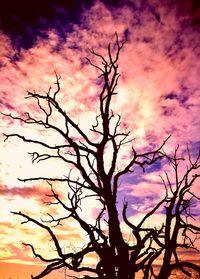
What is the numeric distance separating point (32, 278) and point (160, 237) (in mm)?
3724

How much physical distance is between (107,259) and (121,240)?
0.64 meters

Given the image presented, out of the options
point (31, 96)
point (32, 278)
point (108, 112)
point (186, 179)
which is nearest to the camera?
point (32, 278)

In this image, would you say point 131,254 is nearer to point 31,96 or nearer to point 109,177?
point 109,177

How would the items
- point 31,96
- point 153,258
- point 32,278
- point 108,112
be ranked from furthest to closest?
point 31,96, point 108,112, point 153,258, point 32,278

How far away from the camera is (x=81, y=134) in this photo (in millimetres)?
10109

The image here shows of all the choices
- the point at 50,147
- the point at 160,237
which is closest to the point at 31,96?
the point at 50,147

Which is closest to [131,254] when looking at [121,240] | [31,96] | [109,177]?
[121,240]

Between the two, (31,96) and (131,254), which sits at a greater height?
(31,96)

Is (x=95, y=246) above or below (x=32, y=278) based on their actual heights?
above

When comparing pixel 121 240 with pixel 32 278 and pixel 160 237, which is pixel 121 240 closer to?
pixel 160 237

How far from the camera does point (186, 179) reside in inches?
387

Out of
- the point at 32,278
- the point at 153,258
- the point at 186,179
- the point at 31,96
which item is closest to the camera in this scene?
the point at 32,278

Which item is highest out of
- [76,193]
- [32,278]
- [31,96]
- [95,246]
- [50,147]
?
[31,96]

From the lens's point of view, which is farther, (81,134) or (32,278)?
(81,134)
